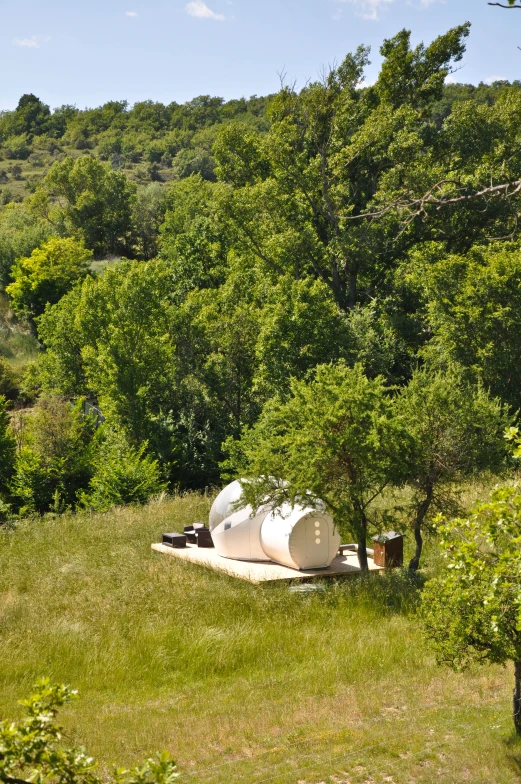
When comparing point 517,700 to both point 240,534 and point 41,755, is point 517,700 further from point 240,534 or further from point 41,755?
point 240,534

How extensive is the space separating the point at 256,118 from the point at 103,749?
376 ft

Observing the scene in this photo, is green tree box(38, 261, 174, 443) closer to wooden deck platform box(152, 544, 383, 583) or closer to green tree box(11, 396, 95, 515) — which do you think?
green tree box(11, 396, 95, 515)

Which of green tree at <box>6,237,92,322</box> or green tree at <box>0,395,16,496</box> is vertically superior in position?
green tree at <box>6,237,92,322</box>

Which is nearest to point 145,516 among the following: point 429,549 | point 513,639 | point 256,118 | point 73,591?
point 73,591

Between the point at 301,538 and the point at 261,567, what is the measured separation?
3.86 ft

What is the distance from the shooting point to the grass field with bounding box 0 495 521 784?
9.49 meters

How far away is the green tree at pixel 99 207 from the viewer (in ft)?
218

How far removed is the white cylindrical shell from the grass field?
49.6 inches

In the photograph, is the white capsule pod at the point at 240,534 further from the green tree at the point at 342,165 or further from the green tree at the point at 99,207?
the green tree at the point at 99,207

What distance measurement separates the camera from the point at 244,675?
12773 millimetres

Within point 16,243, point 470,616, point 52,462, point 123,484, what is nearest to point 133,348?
point 52,462

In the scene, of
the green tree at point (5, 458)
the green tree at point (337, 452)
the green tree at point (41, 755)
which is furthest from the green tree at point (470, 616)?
the green tree at point (5, 458)

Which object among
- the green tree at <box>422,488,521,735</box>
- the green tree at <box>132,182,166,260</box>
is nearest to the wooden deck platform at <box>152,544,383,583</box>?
the green tree at <box>422,488,521,735</box>

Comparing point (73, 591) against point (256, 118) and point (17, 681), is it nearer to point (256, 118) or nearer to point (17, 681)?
point (17, 681)
